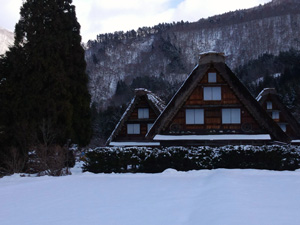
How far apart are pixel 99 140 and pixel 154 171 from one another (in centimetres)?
3536

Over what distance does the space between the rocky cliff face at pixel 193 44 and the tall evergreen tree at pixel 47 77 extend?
5640 inches

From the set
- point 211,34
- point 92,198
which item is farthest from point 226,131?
point 211,34

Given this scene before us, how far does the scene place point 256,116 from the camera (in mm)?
17484

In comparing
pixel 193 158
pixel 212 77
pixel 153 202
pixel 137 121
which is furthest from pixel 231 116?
pixel 153 202

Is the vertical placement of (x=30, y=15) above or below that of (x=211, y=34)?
below

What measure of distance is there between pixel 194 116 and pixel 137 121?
7.65 meters

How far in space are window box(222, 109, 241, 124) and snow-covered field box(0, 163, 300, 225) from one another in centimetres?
658

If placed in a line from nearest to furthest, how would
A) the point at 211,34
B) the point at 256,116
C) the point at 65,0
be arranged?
the point at 256,116, the point at 65,0, the point at 211,34

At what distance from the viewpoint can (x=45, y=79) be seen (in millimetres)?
18891

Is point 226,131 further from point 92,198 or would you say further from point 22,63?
point 22,63

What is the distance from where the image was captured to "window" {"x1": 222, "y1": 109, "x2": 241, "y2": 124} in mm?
18250

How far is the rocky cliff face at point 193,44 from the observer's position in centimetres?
17275

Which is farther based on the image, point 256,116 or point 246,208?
point 256,116

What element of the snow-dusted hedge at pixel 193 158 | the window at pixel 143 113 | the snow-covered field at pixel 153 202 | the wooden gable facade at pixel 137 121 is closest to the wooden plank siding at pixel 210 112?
the snow-dusted hedge at pixel 193 158
